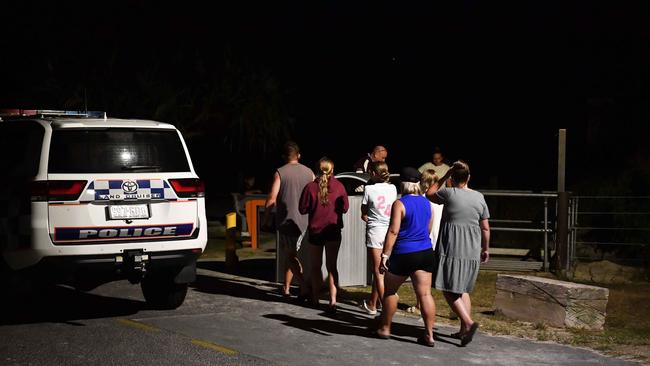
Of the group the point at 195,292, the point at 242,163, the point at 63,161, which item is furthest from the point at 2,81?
the point at 63,161

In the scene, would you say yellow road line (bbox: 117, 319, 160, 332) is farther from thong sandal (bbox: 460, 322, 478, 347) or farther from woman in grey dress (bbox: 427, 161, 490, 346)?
thong sandal (bbox: 460, 322, 478, 347)

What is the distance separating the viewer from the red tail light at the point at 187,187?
30.5 feet

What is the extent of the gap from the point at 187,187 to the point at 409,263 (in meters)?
2.41

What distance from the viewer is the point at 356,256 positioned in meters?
12.3

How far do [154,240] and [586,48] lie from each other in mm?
18259

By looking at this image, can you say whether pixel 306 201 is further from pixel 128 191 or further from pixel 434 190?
pixel 128 191

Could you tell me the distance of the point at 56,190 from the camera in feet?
28.4

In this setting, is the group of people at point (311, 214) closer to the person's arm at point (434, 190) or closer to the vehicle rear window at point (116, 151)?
the person's arm at point (434, 190)

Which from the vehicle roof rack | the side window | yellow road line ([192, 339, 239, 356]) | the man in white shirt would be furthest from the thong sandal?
the man in white shirt

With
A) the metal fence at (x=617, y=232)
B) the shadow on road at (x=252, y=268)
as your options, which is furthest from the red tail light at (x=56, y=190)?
the metal fence at (x=617, y=232)

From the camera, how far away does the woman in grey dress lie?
8.43m

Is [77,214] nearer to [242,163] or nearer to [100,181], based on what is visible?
[100,181]

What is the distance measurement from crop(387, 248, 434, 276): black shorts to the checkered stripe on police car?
7.60ft

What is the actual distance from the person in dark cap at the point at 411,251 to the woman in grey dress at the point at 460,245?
0.16 meters
